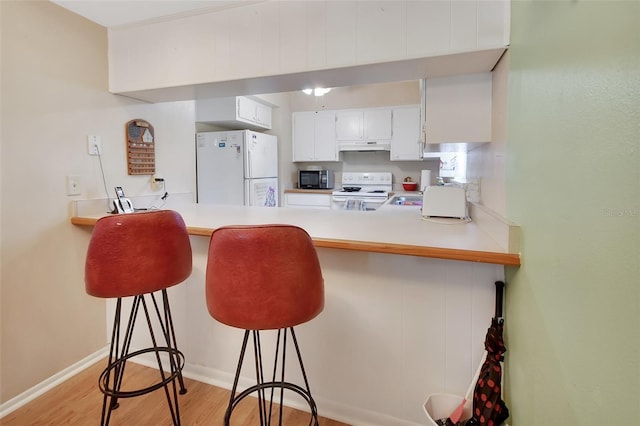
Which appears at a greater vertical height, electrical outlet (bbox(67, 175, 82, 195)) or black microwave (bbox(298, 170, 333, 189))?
black microwave (bbox(298, 170, 333, 189))

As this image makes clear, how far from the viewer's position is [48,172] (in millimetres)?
1706

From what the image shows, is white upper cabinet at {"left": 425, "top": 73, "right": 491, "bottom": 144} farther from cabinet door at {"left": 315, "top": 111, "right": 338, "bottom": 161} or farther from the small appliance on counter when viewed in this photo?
cabinet door at {"left": 315, "top": 111, "right": 338, "bottom": 161}

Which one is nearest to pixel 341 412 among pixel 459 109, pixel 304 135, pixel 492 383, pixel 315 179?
pixel 492 383

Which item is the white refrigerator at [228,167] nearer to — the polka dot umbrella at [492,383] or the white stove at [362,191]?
the white stove at [362,191]

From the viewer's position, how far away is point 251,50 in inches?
63.1

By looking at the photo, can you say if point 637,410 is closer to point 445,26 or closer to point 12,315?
point 445,26

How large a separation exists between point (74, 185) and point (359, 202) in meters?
3.43

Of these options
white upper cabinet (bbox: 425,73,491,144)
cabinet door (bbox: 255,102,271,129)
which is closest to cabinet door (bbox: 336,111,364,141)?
cabinet door (bbox: 255,102,271,129)

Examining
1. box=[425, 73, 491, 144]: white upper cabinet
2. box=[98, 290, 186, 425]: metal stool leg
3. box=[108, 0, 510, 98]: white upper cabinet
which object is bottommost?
box=[98, 290, 186, 425]: metal stool leg

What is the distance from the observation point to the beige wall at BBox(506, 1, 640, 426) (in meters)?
0.50

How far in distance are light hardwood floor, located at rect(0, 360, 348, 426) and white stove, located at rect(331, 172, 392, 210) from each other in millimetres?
3264

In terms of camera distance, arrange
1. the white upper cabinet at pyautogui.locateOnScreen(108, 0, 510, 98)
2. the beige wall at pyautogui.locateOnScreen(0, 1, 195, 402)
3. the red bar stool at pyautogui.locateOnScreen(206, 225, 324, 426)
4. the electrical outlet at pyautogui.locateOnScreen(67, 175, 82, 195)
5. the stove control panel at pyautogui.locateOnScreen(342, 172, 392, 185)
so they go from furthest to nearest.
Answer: the stove control panel at pyautogui.locateOnScreen(342, 172, 392, 185)
the electrical outlet at pyautogui.locateOnScreen(67, 175, 82, 195)
the beige wall at pyautogui.locateOnScreen(0, 1, 195, 402)
the white upper cabinet at pyautogui.locateOnScreen(108, 0, 510, 98)
the red bar stool at pyautogui.locateOnScreen(206, 225, 324, 426)

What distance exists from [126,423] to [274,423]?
0.69 meters

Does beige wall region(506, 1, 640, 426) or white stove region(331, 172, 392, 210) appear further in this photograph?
white stove region(331, 172, 392, 210)
